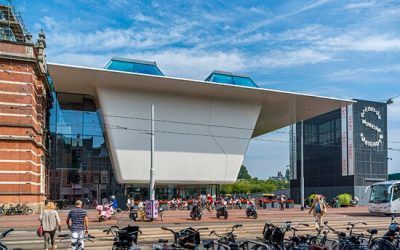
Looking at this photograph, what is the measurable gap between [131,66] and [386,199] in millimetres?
23203

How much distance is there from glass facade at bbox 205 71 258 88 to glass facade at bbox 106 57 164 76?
19.2ft

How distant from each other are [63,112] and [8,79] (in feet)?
37.6

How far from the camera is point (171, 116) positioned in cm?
4341

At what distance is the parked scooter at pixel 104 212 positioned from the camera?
26078 millimetres

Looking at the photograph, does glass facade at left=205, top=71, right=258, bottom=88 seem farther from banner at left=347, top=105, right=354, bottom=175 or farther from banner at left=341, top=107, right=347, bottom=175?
banner at left=341, top=107, right=347, bottom=175

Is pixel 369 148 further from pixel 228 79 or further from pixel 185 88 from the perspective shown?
pixel 185 88

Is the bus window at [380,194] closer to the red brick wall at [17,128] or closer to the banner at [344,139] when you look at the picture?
the red brick wall at [17,128]

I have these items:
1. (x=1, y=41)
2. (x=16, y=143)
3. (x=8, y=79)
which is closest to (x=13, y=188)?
(x=16, y=143)

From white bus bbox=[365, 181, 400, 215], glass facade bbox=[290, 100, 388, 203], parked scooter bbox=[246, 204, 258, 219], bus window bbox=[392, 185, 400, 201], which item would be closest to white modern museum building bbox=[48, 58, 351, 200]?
white bus bbox=[365, 181, 400, 215]

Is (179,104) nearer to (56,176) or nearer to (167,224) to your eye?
(56,176)

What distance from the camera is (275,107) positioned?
49500mm

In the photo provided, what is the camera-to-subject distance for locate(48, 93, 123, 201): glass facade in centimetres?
4581

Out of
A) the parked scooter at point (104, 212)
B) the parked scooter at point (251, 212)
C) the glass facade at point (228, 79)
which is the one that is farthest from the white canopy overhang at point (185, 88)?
the parked scooter at point (251, 212)

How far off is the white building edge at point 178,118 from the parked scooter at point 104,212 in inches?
530
